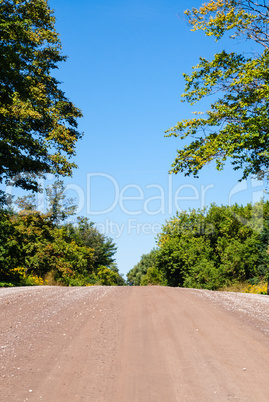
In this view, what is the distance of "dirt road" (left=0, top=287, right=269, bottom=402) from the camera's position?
4809 millimetres

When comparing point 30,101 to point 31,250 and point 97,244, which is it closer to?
point 31,250

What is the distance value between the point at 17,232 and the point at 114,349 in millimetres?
24453

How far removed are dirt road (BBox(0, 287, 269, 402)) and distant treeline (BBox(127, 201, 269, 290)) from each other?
24382 mm

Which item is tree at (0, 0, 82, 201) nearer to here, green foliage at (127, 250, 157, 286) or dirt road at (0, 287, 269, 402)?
dirt road at (0, 287, 269, 402)

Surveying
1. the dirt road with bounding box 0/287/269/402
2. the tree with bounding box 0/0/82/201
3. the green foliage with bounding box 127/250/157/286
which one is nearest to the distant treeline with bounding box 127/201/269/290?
the tree with bounding box 0/0/82/201

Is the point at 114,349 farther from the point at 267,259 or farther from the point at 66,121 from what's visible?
→ the point at 267,259

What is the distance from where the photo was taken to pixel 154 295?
11.3 m

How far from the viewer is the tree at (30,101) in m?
18.0

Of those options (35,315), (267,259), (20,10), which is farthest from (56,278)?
(35,315)

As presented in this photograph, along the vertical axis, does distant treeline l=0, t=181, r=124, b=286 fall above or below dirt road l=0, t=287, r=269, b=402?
above

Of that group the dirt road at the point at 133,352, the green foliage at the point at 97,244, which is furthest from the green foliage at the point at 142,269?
the dirt road at the point at 133,352

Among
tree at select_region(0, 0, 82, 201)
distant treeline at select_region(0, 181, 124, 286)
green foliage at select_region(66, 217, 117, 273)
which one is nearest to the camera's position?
tree at select_region(0, 0, 82, 201)

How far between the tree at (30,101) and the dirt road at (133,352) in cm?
1220

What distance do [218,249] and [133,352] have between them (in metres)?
31.9
